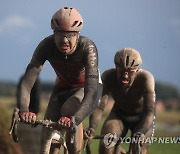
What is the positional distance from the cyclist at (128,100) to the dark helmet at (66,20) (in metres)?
1.49

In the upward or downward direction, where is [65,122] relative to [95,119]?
upward

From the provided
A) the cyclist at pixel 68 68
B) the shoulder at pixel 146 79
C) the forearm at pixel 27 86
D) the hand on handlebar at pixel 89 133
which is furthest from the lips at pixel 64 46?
the shoulder at pixel 146 79

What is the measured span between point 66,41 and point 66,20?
253 mm

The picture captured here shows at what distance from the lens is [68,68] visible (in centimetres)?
922

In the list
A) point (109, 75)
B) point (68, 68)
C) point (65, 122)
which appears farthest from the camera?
point (109, 75)

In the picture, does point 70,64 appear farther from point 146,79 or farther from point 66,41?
point 146,79

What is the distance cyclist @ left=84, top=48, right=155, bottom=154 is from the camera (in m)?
10.0

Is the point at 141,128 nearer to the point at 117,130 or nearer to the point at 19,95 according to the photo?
the point at 117,130

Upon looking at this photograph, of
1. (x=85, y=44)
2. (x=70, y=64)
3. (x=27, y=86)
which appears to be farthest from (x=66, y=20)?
(x=27, y=86)

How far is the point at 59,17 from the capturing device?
879 centimetres

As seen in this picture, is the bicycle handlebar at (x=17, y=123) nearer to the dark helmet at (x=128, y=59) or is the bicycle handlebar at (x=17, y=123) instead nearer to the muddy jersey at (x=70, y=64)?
the muddy jersey at (x=70, y=64)

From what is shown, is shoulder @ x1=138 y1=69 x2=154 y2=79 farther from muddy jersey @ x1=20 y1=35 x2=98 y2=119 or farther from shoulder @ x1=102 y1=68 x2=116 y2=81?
muddy jersey @ x1=20 y1=35 x2=98 y2=119

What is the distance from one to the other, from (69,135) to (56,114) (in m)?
0.51

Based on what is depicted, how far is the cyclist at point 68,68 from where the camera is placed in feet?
28.5
